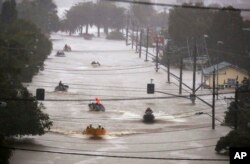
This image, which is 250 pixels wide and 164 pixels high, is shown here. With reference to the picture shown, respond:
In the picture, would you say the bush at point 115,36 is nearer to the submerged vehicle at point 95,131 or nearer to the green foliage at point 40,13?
the green foliage at point 40,13

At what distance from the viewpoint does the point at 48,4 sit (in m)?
118

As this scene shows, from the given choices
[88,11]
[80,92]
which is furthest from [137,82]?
[88,11]

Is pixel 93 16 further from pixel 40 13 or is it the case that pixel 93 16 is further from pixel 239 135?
pixel 239 135

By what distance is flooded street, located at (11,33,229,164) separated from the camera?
29.5 m

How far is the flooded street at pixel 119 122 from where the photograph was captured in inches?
1162

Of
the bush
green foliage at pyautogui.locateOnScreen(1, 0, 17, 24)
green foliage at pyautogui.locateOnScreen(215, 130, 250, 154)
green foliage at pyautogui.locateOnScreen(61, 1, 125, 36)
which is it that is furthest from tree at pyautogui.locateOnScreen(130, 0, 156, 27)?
green foliage at pyautogui.locateOnScreen(215, 130, 250, 154)

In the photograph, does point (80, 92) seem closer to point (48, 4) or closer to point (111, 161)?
point (111, 161)

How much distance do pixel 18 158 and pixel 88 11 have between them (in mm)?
106127

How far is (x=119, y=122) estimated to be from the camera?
39938mm

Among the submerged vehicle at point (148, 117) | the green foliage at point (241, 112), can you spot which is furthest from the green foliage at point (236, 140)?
the submerged vehicle at point (148, 117)

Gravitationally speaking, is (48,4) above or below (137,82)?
above

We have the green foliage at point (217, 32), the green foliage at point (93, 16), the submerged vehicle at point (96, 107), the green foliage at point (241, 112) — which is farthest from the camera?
the green foliage at point (93, 16)

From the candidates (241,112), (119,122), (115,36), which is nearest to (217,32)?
(119,122)

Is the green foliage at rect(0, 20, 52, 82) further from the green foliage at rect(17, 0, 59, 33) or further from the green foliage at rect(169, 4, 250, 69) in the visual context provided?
the green foliage at rect(17, 0, 59, 33)
